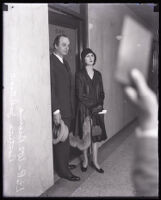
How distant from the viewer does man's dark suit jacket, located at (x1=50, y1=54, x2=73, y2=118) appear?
286 centimetres

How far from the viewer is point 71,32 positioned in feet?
11.9

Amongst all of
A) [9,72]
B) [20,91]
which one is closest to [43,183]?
[20,91]

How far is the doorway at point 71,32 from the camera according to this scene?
10.5 ft

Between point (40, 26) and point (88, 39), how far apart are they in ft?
4.73

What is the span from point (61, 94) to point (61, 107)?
13cm

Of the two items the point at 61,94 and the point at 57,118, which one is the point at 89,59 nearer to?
the point at 61,94

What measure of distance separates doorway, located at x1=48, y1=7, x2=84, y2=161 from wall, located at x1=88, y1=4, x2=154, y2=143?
10.1 inches

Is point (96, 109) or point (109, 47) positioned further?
point (109, 47)

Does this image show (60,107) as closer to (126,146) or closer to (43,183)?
(43,183)

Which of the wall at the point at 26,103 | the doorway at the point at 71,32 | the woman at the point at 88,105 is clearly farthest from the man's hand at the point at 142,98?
the doorway at the point at 71,32

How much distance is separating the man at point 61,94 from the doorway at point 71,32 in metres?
0.32

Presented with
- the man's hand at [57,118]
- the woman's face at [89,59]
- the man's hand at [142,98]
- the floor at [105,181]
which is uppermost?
the woman's face at [89,59]

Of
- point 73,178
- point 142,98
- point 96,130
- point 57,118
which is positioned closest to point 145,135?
point 142,98

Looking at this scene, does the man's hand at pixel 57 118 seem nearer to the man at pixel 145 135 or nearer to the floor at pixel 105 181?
the floor at pixel 105 181
